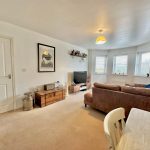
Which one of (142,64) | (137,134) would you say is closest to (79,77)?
(142,64)

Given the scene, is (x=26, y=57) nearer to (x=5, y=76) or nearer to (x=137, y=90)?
(x=5, y=76)

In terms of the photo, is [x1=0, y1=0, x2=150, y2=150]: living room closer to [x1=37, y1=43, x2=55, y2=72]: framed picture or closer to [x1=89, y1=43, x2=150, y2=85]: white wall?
[x1=37, y1=43, x2=55, y2=72]: framed picture

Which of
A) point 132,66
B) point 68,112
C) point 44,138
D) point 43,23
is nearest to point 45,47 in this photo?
point 43,23

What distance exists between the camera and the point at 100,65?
675cm

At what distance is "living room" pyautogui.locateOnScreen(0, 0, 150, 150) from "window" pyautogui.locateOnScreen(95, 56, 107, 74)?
2753 millimetres

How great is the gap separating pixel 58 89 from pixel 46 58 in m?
1.28

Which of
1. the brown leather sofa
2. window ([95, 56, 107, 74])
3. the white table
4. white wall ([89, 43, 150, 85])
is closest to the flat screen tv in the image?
white wall ([89, 43, 150, 85])

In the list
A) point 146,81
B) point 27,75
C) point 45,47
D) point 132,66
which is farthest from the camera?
point 132,66

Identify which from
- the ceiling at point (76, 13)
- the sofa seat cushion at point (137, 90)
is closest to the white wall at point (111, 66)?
the ceiling at point (76, 13)

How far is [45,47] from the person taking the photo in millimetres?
3760

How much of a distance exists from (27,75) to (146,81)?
5.35 m

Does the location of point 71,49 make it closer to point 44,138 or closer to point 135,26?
point 135,26

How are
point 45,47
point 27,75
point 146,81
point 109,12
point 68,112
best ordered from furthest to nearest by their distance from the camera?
point 146,81 → point 45,47 → point 27,75 → point 68,112 → point 109,12

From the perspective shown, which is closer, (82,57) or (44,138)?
(44,138)
